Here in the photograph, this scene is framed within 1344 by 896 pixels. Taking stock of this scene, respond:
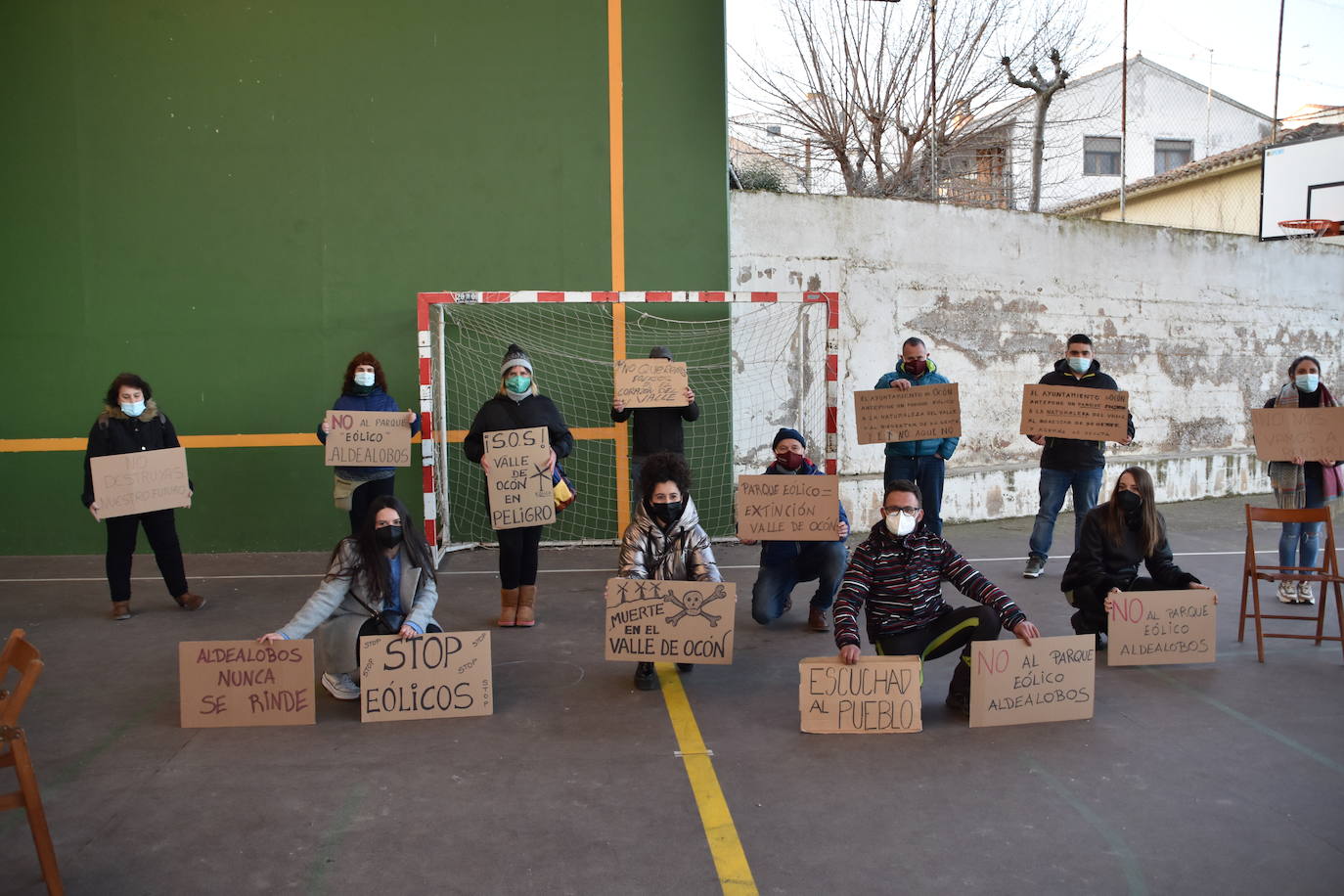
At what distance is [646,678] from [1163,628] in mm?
2756

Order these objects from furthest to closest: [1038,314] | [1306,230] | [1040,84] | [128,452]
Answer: [1040,84] → [1306,230] → [1038,314] → [128,452]

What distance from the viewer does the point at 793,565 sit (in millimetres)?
6285

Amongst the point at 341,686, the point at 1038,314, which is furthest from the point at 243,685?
the point at 1038,314

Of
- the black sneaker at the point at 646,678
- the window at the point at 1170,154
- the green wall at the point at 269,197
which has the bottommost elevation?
the black sneaker at the point at 646,678

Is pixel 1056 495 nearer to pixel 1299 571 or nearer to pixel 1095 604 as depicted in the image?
pixel 1299 571

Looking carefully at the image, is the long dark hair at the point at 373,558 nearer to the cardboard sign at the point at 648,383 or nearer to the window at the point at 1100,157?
the cardboard sign at the point at 648,383

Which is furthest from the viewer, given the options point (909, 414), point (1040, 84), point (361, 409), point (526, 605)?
point (1040, 84)

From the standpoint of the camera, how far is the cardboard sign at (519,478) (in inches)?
243

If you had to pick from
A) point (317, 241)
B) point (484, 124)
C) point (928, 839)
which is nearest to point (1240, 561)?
point (928, 839)

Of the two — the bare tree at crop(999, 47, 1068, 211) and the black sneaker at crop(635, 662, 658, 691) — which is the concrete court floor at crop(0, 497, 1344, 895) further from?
the bare tree at crop(999, 47, 1068, 211)

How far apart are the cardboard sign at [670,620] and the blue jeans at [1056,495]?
3634mm

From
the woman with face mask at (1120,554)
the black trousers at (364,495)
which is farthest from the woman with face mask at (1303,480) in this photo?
the black trousers at (364,495)

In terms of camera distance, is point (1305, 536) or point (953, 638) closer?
point (953, 638)

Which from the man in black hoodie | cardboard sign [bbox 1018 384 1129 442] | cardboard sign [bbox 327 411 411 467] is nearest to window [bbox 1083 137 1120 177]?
the man in black hoodie
